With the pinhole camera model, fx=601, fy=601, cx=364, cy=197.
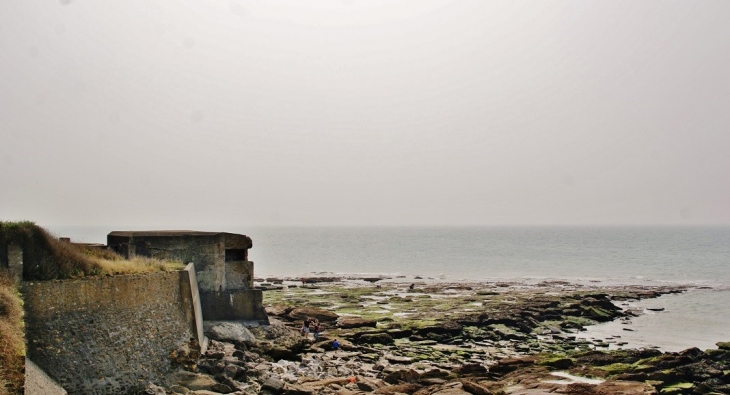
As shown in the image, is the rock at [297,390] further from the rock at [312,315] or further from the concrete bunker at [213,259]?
the rock at [312,315]

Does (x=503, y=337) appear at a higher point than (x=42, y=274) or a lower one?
lower

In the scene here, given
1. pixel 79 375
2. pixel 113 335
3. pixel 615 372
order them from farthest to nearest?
pixel 615 372 < pixel 113 335 < pixel 79 375

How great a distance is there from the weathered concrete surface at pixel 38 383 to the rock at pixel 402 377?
33.1ft

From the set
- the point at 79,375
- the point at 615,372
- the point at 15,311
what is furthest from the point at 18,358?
the point at 615,372

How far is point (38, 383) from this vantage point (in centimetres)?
1323

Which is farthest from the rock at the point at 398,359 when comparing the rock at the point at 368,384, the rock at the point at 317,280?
the rock at the point at 317,280

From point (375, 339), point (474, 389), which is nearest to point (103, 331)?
point (474, 389)

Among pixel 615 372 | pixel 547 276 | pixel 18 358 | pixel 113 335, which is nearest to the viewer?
pixel 18 358

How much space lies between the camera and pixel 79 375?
15258mm

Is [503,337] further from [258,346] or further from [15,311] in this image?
[15,311]

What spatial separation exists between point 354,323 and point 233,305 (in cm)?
749

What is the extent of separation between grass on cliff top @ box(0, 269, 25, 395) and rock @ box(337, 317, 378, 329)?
1847 centimetres

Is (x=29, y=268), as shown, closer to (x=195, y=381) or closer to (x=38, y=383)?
(x=38, y=383)

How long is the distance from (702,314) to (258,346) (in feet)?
107
